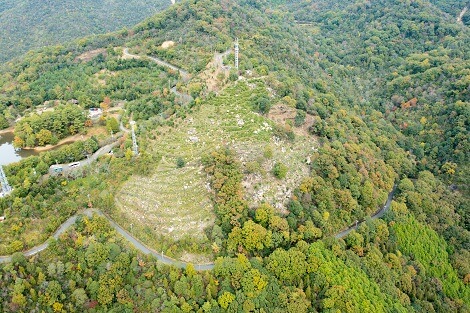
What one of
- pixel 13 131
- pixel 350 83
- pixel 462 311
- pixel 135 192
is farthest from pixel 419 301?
pixel 13 131

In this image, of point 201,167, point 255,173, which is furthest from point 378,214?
point 201,167

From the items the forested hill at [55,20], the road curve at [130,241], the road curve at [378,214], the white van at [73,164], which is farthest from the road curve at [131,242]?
the forested hill at [55,20]

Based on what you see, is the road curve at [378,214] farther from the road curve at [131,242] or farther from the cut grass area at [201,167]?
the road curve at [131,242]

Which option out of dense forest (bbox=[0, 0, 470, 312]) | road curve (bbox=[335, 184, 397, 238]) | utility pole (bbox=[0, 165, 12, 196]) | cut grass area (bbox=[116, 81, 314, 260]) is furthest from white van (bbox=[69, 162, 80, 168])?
road curve (bbox=[335, 184, 397, 238])

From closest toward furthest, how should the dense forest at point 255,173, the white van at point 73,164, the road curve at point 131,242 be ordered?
the dense forest at point 255,173, the road curve at point 131,242, the white van at point 73,164

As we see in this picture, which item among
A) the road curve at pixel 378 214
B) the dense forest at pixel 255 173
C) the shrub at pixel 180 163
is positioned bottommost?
the road curve at pixel 378 214

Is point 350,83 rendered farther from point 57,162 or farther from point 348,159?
point 57,162

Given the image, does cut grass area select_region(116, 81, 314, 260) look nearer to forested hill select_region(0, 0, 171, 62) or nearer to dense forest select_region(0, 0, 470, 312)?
dense forest select_region(0, 0, 470, 312)

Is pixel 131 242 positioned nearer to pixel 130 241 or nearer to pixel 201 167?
pixel 130 241
